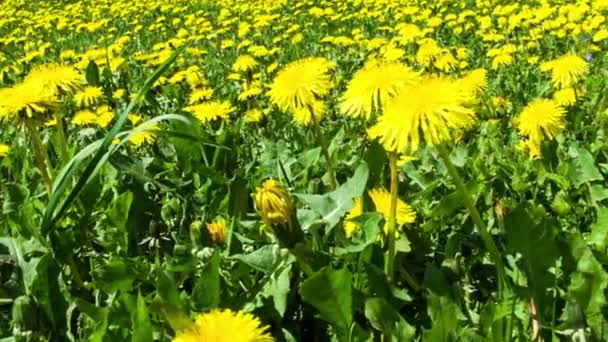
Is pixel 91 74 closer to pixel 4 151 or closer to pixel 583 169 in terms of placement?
pixel 4 151

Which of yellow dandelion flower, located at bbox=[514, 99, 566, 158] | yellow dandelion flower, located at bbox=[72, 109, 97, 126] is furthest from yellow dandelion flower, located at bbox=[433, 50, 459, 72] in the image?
yellow dandelion flower, located at bbox=[72, 109, 97, 126]

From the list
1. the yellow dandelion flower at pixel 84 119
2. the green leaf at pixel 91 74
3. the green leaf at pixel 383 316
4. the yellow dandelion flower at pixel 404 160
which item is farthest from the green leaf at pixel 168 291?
the green leaf at pixel 91 74

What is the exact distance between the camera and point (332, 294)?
4.66 ft

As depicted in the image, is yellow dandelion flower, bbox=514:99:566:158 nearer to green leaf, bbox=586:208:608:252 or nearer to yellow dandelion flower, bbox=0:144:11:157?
green leaf, bbox=586:208:608:252

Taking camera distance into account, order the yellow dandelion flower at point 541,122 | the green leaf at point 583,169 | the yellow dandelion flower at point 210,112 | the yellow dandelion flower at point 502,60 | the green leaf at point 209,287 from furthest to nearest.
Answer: the yellow dandelion flower at point 502,60, the yellow dandelion flower at point 210,112, the yellow dandelion flower at point 541,122, the green leaf at point 583,169, the green leaf at point 209,287

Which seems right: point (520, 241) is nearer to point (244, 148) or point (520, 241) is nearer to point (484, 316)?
point (484, 316)

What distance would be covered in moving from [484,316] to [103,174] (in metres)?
1.46

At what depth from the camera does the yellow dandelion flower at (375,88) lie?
1663 millimetres

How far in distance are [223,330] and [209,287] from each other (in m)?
0.52

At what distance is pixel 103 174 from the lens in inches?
97.7

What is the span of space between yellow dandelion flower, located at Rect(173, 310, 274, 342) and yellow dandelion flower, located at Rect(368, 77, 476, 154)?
0.44 m

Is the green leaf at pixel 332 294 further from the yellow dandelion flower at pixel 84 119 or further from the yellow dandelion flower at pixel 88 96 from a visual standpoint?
the yellow dandelion flower at pixel 88 96

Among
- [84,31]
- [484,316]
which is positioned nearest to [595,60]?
[484,316]

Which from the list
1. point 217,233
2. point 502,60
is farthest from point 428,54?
point 217,233
